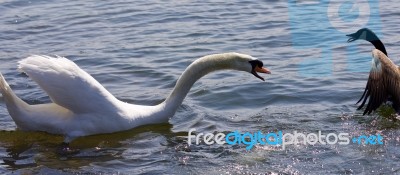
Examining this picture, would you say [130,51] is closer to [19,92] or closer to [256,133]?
[19,92]

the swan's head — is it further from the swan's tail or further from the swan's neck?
the swan's tail

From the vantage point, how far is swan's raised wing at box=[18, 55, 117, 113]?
7711 millimetres

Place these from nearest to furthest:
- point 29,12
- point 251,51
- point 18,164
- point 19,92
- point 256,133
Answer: point 18,164, point 256,133, point 19,92, point 251,51, point 29,12

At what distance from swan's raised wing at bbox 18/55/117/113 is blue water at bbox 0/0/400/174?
43 centimetres

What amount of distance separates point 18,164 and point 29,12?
7726mm

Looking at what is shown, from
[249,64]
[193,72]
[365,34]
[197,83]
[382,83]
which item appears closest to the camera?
[249,64]

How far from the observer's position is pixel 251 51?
11305 millimetres

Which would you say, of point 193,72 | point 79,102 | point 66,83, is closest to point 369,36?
point 193,72

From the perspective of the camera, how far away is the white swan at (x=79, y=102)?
7727 mm

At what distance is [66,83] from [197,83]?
2708mm

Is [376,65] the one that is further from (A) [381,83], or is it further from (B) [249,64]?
(B) [249,64]

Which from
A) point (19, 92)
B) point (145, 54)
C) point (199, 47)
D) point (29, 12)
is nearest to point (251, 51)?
point (199, 47)

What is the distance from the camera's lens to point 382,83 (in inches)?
334

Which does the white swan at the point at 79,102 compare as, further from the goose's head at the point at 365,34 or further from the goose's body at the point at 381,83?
the goose's head at the point at 365,34
